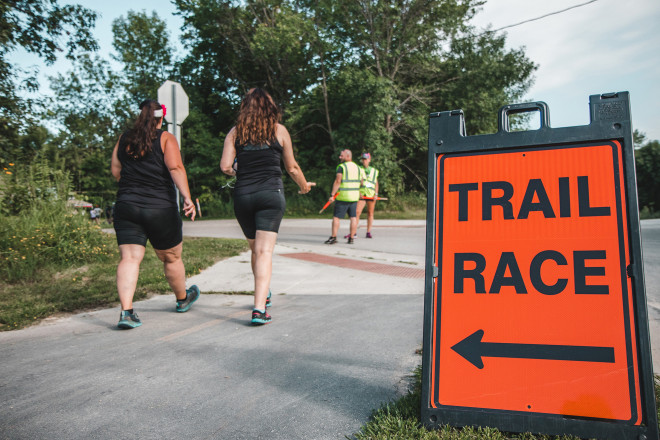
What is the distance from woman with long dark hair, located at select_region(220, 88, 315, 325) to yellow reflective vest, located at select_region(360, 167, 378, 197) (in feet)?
23.8

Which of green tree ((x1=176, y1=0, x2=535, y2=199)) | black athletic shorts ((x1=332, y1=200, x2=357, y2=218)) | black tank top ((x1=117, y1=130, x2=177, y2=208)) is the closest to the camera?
black tank top ((x1=117, y1=130, x2=177, y2=208))

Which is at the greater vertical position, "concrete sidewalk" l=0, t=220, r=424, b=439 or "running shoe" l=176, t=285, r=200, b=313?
"running shoe" l=176, t=285, r=200, b=313

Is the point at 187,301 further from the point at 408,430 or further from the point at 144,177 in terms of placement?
the point at 408,430

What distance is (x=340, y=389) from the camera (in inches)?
100

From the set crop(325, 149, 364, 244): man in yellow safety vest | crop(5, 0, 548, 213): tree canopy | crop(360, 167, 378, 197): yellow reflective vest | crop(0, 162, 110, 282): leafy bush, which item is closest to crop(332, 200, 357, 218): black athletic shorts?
crop(325, 149, 364, 244): man in yellow safety vest

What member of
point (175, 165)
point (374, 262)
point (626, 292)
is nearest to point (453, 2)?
point (374, 262)

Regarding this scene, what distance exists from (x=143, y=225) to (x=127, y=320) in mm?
764

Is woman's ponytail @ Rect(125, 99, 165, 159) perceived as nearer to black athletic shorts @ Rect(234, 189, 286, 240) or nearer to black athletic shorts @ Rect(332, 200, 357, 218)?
black athletic shorts @ Rect(234, 189, 286, 240)

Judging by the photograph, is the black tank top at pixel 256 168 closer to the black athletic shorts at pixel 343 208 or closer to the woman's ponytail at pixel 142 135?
the woman's ponytail at pixel 142 135

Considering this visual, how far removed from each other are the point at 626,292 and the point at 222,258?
6563 mm

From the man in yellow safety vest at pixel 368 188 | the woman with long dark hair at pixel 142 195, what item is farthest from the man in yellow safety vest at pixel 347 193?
the woman with long dark hair at pixel 142 195

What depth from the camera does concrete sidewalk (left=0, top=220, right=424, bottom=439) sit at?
86.1 inches

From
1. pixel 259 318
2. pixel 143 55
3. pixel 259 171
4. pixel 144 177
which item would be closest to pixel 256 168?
pixel 259 171

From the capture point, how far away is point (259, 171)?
401 cm
